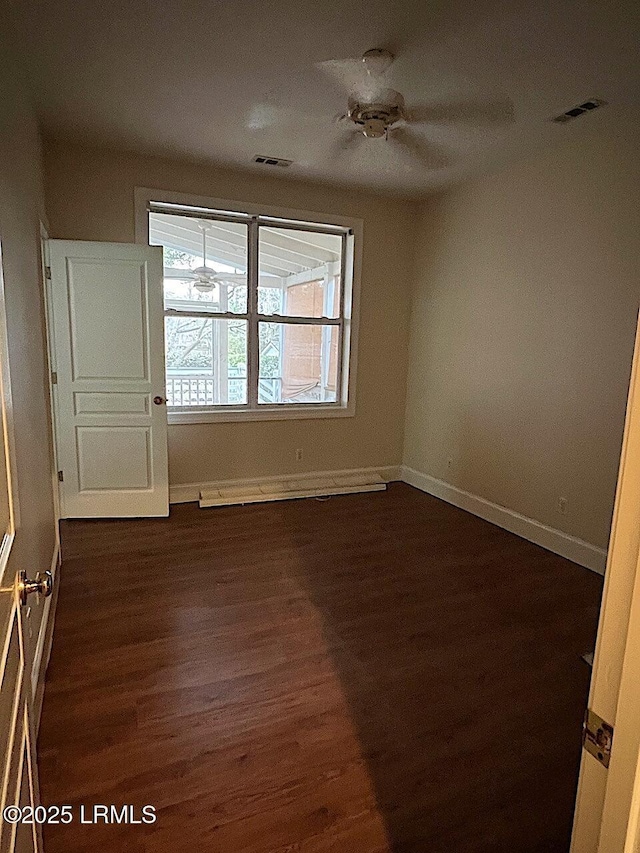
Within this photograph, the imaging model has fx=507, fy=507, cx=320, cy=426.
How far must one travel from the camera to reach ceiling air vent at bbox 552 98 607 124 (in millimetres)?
2822

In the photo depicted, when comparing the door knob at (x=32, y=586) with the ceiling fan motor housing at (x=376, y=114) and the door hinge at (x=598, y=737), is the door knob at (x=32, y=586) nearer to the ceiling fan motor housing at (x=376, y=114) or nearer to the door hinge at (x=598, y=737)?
the door hinge at (x=598, y=737)

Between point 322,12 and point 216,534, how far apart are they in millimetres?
3114

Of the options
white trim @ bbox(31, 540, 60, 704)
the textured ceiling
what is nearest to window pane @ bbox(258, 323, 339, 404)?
the textured ceiling

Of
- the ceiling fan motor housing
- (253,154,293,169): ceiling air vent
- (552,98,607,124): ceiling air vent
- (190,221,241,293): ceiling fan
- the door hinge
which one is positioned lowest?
the door hinge

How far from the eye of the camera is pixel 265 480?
4.75 m

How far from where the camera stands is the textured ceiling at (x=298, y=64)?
217 centimetres

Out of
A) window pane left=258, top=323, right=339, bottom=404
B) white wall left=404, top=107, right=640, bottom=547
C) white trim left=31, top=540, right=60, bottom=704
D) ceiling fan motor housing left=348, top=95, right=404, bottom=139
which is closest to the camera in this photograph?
white trim left=31, top=540, right=60, bottom=704

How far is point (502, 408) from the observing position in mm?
4008

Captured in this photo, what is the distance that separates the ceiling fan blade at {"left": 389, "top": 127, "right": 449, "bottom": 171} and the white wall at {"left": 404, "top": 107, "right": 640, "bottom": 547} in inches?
21.8

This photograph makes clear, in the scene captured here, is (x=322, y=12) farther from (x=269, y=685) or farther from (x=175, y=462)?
(x=175, y=462)

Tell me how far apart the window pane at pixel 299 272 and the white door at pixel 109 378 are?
117 centimetres

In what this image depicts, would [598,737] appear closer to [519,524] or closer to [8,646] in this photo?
[8,646]

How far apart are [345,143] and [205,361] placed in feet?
7.10

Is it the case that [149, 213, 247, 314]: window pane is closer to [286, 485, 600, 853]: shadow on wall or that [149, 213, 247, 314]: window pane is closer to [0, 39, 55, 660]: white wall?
[0, 39, 55, 660]: white wall
